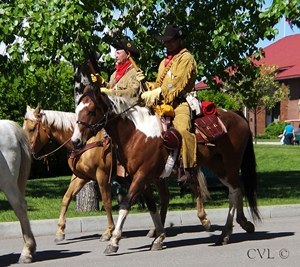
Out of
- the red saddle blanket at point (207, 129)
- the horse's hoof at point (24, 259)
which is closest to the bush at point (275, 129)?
the red saddle blanket at point (207, 129)

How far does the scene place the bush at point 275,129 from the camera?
180 ft

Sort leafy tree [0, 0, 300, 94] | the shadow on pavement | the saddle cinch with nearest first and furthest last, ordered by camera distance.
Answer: the shadow on pavement → the saddle cinch → leafy tree [0, 0, 300, 94]

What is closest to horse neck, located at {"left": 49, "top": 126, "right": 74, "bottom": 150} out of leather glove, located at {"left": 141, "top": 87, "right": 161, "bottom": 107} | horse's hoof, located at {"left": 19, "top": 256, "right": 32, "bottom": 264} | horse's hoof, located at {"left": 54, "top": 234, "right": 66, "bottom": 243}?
horse's hoof, located at {"left": 54, "top": 234, "right": 66, "bottom": 243}

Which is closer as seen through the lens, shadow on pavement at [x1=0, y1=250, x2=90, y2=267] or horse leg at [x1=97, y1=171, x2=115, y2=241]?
shadow on pavement at [x1=0, y1=250, x2=90, y2=267]

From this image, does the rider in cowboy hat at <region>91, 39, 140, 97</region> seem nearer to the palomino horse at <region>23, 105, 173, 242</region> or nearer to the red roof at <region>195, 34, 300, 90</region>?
the palomino horse at <region>23, 105, 173, 242</region>

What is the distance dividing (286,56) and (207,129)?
54.4 m

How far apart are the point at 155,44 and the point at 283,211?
5.34 meters

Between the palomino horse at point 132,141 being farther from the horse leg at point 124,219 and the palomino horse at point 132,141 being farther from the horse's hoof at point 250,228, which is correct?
the horse's hoof at point 250,228

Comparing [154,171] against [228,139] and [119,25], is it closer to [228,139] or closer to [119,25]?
[228,139]

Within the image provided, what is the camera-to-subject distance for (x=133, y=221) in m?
11.8

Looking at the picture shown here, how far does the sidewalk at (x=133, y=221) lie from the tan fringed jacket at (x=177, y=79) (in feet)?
9.79

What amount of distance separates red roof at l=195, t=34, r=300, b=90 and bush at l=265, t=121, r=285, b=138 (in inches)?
159

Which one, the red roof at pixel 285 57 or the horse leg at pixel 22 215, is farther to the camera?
the red roof at pixel 285 57

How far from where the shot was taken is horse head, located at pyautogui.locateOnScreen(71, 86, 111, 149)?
863 centimetres
